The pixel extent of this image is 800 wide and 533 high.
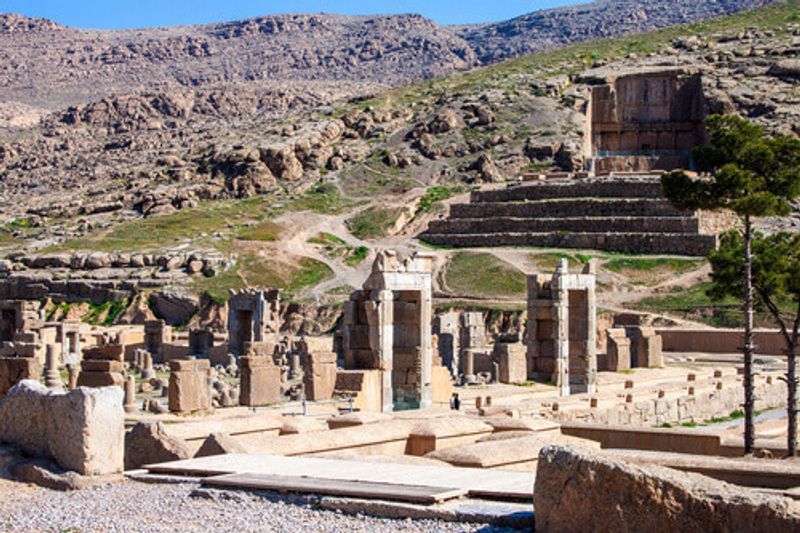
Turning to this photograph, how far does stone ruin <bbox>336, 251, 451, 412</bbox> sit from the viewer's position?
24.1m

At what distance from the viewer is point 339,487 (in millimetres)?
10273

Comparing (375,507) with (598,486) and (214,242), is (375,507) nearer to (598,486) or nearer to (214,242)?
(598,486)

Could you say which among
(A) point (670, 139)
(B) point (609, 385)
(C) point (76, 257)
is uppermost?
(A) point (670, 139)

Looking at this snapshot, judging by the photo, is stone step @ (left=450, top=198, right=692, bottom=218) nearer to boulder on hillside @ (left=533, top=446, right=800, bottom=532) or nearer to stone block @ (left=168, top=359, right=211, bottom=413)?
stone block @ (left=168, top=359, right=211, bottom=413)

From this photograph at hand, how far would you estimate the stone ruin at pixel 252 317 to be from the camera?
41719mm

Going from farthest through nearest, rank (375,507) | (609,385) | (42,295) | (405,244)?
(405,244) < (42,295) < (609,385) < (375,507)

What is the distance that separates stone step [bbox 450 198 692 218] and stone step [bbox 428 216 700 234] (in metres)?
0.87

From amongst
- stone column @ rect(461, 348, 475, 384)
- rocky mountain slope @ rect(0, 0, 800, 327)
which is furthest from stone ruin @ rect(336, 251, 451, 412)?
rocky mountain slope @ rect(0, 0, 800, 327)

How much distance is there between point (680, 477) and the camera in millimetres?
8648

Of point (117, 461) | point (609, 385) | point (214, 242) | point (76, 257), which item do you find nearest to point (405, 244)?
point (214, 242)

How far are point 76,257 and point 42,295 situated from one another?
4333 millimetres

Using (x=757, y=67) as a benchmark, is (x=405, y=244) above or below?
below

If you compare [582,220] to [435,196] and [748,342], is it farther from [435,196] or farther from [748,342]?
[748,342]

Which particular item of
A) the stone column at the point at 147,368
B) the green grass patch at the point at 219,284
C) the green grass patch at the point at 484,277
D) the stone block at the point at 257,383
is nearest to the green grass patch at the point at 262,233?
the green grass patch at the point at 219,284
